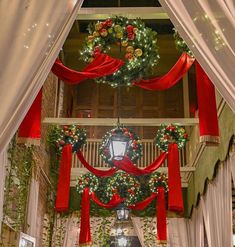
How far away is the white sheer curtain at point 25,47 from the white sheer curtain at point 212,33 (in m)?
0.66

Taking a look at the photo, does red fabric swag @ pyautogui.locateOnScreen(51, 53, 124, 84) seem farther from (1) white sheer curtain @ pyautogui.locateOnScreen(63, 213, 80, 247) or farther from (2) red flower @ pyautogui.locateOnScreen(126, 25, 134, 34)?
(1) white sheer curtain @ pyautogui.locateOnScreen(63, 213, 80, 247)

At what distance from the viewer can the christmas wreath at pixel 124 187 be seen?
10.4 m

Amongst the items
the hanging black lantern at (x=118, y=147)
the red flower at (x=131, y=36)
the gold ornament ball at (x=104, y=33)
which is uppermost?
the gold ornament ball at (x=104, y=33)

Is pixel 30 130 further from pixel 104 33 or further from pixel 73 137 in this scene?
pixel 73 137

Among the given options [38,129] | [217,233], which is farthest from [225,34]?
[217,233]

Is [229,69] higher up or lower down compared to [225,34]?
lower down

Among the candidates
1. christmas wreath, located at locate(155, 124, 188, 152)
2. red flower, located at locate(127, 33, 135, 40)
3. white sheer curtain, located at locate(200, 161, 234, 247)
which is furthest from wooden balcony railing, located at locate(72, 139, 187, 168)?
red flower, located at locate(127, 33, 135, 40)

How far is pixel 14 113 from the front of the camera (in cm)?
254

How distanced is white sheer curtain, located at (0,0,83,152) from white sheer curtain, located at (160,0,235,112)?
0.66 metres

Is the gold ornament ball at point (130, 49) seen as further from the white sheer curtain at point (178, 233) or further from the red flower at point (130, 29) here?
the white sheer curtain at point (178, 233)

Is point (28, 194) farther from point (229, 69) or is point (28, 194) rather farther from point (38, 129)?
point (229, 69)

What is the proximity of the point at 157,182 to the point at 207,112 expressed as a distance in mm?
6331

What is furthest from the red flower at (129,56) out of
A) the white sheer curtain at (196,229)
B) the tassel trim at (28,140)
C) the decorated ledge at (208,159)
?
the white sheer curtain at (196,229)

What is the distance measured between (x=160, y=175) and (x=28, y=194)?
3414mm
